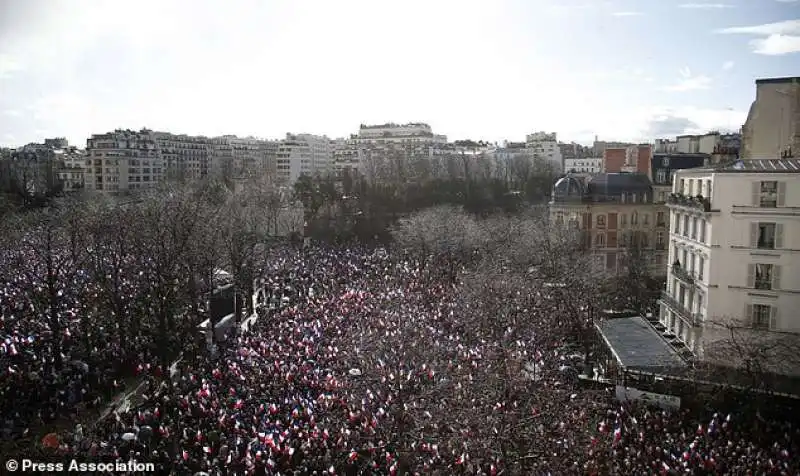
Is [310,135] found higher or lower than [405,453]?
higher

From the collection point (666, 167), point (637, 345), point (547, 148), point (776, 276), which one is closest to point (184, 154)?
point (547, 148)

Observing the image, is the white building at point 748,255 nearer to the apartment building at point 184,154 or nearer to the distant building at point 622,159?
the distant building at point 622,159

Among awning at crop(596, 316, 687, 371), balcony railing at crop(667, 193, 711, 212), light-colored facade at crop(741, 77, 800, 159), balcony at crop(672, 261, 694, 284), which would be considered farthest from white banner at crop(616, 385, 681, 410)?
light-colored facade at crop(741, 77, 800, 159)

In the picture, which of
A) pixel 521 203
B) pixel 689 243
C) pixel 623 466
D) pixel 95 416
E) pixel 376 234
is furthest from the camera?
pixel 521 203

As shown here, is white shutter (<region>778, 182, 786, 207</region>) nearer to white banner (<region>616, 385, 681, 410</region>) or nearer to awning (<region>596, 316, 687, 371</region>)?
awning (<region>596, 316, 687, 371</region>)

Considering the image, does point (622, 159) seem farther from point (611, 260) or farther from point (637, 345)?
point (637, 345)

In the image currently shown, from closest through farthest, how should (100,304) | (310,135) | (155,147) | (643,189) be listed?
1. (100,304)
2. (643,189)
3. (155,147)
4. (310,135)

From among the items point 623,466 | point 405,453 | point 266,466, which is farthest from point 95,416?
point 623,466

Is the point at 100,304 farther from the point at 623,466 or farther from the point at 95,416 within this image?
the point at 623,466
